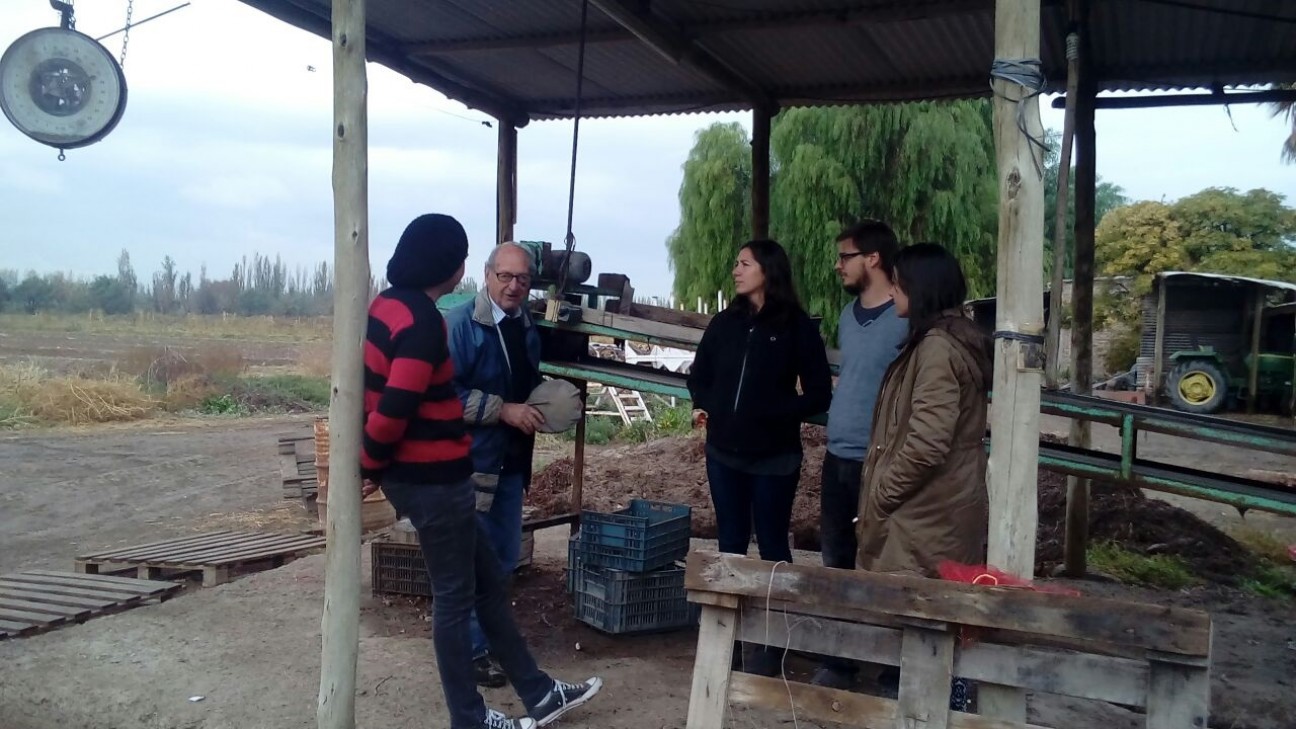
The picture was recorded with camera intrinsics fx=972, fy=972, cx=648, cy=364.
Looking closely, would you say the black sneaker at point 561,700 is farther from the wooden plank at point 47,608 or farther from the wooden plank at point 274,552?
the wooden plank at point 274,552

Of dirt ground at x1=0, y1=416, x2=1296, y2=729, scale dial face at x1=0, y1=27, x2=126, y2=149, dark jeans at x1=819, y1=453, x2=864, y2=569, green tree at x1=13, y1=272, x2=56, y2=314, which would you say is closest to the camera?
dark jeans at x1=819, y1=453, x2=864, y2=569

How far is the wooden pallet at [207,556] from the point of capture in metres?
6.56

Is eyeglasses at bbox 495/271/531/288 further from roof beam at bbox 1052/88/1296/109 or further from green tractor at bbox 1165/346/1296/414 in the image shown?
green tractor at bbox 1165/346/1296/414

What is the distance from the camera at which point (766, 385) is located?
4.17 metres

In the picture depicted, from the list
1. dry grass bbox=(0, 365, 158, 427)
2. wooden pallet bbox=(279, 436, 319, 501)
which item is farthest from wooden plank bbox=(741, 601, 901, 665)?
dry grass bbox=(0, 365, 158, 427)

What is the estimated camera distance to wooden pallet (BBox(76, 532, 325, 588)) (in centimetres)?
656

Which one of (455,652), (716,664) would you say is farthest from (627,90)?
(716,664)

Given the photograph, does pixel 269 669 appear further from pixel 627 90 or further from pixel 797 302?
pixel 627 90

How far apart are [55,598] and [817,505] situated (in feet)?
20.2

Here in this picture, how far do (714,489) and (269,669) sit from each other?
2310mm

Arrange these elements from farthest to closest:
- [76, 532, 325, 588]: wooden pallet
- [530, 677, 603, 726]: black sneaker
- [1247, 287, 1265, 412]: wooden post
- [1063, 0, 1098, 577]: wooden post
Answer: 1. [1247, 287, 1265, 412]: wooden post
2. [76, 532, 325, 588]: wooden pallet
3. [1063, 0, 1098, 577]: wooden post
4. [530, 677, 603, 726]: black sneaker

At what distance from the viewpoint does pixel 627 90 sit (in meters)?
7.23

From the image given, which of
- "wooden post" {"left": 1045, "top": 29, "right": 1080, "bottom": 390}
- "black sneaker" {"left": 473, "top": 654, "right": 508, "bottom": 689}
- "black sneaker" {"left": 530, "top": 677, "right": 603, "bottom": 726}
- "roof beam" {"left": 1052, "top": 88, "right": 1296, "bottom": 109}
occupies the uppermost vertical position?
"roof beam" {"left": 1052, "top": 88, "right": 1296, "bottom": 109}

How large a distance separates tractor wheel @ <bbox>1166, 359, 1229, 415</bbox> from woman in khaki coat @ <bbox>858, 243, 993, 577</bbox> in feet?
59.1
